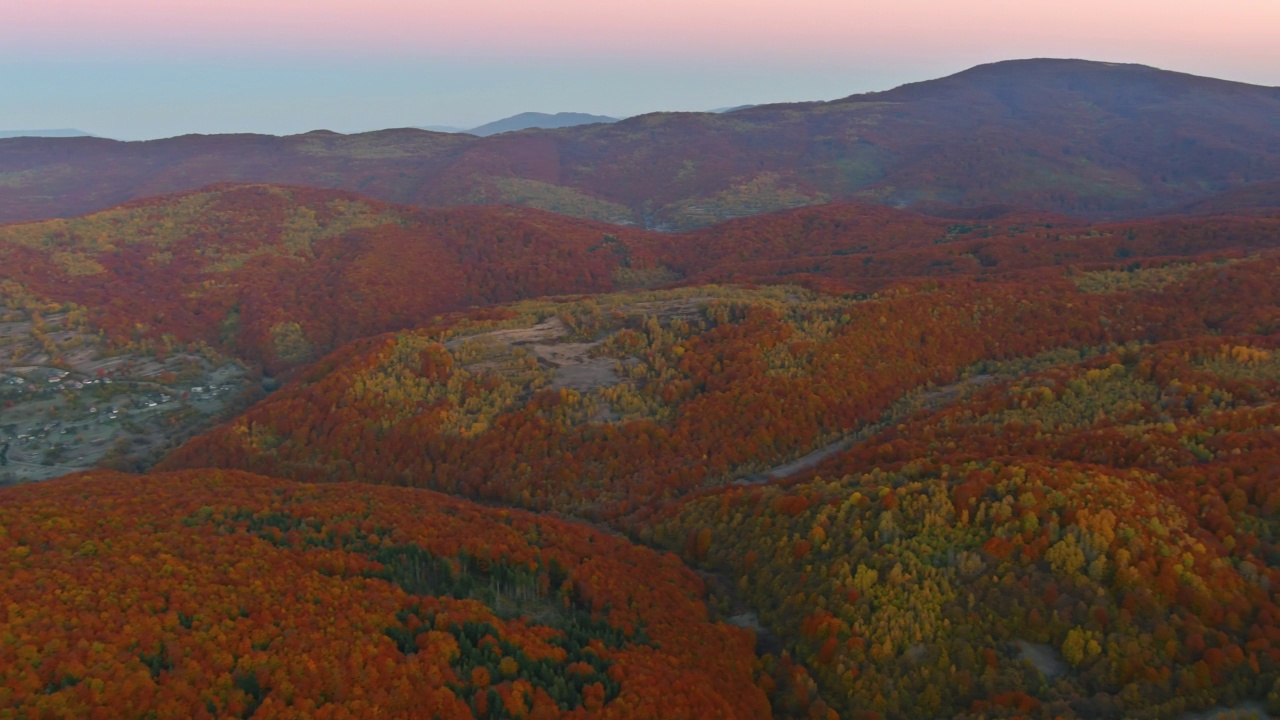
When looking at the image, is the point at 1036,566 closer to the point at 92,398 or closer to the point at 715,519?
the point at 715,519

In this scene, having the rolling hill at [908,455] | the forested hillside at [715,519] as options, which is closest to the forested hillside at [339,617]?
the forested hillside at [715,519]

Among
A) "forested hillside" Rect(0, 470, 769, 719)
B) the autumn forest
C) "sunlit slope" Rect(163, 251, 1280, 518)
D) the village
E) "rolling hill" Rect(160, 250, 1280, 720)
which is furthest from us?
the village

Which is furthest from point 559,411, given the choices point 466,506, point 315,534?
point 315,534

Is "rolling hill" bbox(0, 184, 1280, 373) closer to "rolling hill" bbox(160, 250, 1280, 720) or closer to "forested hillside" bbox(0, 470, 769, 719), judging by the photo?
"rolling hill" bbox(160, 250, 1280, 720)

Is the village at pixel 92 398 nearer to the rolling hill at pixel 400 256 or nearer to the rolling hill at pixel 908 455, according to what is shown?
the rolling hill at pixel 400 256

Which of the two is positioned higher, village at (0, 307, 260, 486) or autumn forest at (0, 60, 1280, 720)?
autumn forest at (0, 60, 1280, 720)

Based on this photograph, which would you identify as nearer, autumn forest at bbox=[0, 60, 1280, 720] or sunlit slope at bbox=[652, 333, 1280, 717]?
autumn forest at bbox=[0, 60, 1280, 720]

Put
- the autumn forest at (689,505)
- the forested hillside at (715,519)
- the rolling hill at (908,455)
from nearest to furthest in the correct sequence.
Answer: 1. the forested hillside at (715,519)
2. the autumn forest at (689,505)
3. the rolling hill at (908,455)

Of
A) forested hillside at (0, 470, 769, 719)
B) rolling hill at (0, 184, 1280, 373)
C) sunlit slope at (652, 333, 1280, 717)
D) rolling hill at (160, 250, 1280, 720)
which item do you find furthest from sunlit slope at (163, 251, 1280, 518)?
rolling hill at (0, 184, 1280, 373)

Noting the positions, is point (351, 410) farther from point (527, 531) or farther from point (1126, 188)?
point (1126, 188)

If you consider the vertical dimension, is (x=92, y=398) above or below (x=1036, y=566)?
below

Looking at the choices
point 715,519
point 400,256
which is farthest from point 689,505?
point 400,256

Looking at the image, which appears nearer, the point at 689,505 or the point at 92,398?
the point at 689,505

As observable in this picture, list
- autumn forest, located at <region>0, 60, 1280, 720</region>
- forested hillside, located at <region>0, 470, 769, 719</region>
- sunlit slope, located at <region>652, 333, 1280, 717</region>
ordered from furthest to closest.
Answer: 1. sunlit slope, located at <region>652, 333, 1280, 717</region>
2. autumn forest, located at <region>0, 60, 1280, 720</region>
3. forested hillside, located at <region>0, 470, 769, 719</region>
